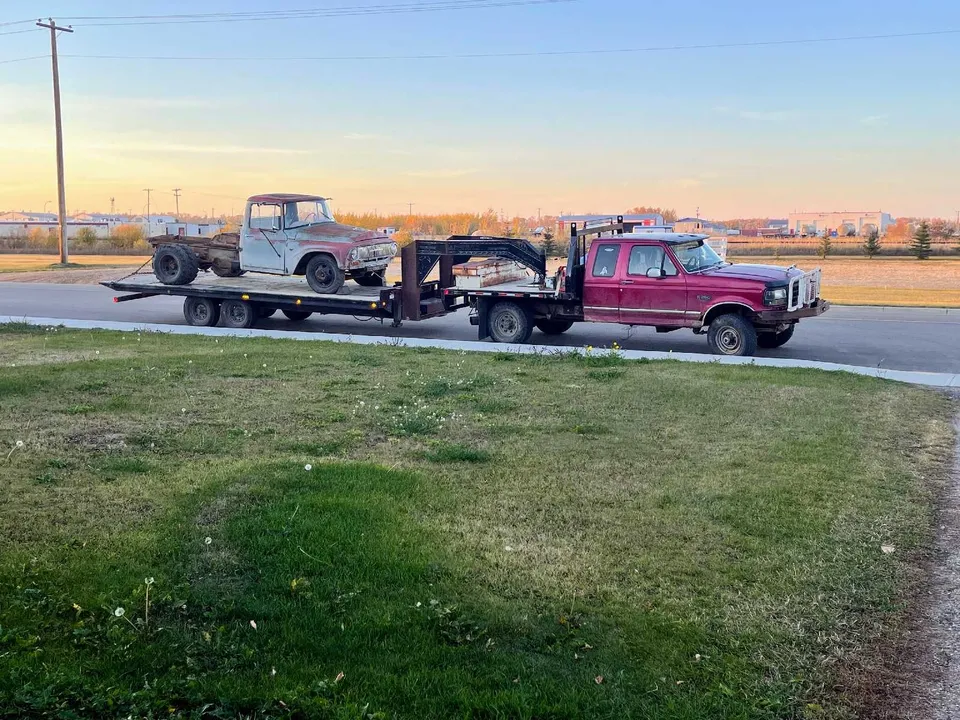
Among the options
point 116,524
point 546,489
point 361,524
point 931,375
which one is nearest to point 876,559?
point 546,489

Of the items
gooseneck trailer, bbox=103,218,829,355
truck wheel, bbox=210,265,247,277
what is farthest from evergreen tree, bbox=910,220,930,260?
truck wheel, bbox=210,265,247,277

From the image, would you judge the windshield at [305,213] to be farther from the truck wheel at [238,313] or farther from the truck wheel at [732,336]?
the truck wheel at [732,336]

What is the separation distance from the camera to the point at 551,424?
8.52 meters

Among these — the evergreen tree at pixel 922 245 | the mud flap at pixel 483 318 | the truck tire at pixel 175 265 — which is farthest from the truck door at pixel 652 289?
the evergreen tree at pixel 922 245

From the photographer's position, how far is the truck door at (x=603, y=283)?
47.7ft

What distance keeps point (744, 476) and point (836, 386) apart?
4.47 metres

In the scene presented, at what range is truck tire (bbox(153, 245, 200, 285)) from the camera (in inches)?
686

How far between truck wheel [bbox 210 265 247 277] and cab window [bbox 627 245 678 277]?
7961mm

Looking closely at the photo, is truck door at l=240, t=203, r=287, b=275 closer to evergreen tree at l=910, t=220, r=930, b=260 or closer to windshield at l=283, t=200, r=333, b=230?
windshield at l=283, t=200, r=333, b=230

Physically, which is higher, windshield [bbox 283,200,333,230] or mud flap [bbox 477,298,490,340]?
windshield [bbox 283,200,333,230]

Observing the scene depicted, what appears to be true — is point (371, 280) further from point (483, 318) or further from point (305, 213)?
point (483, 318)

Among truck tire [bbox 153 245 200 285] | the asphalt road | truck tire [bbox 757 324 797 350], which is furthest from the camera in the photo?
truck tire [bbox 153 245 200 285]

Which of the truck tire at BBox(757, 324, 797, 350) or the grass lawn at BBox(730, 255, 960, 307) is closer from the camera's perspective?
the truck tire at BBox(757, 324, 797, 350)

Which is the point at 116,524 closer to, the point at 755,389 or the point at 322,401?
the point at 322,401
